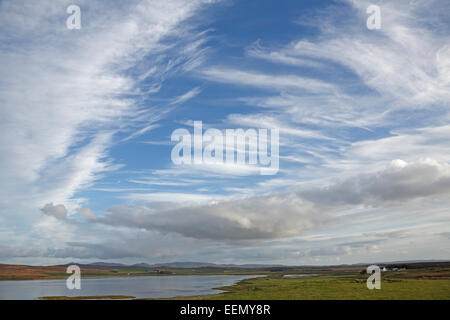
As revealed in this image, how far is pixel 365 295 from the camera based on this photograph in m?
81.8
